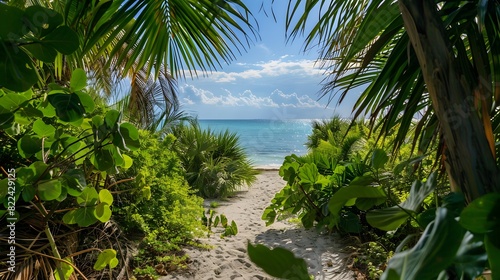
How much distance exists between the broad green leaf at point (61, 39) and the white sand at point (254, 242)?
4.46ft

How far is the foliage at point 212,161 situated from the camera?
19.1 feet

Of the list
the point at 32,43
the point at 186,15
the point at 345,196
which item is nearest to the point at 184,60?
the point at 186,15

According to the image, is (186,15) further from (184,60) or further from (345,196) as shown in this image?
(345,196)

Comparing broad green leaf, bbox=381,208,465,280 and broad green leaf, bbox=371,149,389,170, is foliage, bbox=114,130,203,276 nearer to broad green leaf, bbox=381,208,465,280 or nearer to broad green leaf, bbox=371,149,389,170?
broad green leaf, bbox=371,149,389,170

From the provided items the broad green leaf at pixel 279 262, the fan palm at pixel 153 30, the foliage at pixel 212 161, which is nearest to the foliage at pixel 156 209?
the fan palm at pixel 153 30

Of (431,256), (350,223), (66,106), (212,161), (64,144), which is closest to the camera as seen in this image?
(431,256)

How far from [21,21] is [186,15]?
1.09 meters

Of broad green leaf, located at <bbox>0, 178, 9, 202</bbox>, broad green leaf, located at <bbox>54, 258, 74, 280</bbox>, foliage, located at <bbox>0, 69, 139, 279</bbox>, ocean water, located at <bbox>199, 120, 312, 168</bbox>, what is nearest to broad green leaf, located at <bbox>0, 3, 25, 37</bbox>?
foliage, located at <bbox>0, 69, 139, 279</bbox>

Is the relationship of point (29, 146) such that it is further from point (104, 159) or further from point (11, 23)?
point (11, 23)

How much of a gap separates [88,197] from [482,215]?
917 millimetres

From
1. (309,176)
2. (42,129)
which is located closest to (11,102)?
(42,129)

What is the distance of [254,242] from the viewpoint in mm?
2938

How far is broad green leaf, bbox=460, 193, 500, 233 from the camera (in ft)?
0.77

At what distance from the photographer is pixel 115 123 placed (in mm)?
697
